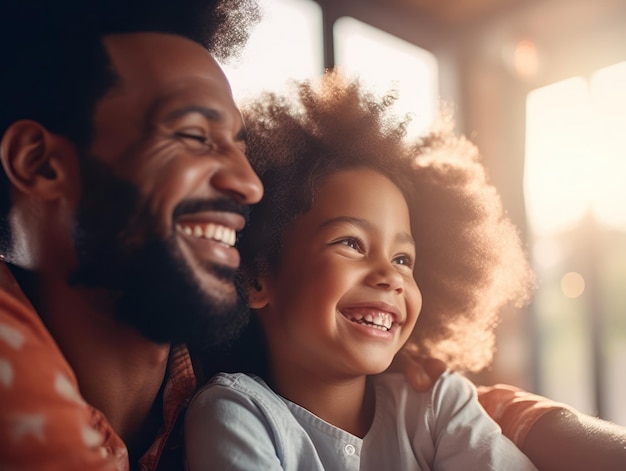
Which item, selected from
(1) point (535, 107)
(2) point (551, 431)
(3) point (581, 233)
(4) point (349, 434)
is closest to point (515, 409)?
(2) point (551, 431)

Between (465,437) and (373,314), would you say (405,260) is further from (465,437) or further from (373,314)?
(465,437)

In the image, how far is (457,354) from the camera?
30.5 inches

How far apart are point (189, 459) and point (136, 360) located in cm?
10

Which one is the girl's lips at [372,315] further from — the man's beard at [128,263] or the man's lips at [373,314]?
the man's beard at [128,263]

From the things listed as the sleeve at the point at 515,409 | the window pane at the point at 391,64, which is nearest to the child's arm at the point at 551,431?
the sleeve at the point at 515,409

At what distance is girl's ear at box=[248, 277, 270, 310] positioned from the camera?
584 mm

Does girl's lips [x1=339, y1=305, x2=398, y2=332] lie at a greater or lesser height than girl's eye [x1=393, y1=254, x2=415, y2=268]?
lesser

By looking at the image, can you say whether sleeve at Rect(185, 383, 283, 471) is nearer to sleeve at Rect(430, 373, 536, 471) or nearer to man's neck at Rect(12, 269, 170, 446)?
man's neck at Rect(12, 269, 170, 446)

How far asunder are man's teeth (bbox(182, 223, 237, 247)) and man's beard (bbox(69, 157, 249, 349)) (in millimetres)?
20

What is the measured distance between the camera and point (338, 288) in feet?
1.91

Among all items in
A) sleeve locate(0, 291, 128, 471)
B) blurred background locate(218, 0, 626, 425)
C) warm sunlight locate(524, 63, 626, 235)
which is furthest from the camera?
warm sunlight locate(524, 63, 626, 235)

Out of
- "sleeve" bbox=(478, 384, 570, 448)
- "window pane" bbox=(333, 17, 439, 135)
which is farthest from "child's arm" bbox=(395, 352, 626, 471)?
"window pane" bbox=(333, 17, 439, 135)

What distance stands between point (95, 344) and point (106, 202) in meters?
0.11

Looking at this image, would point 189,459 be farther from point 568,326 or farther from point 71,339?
point 568,326
